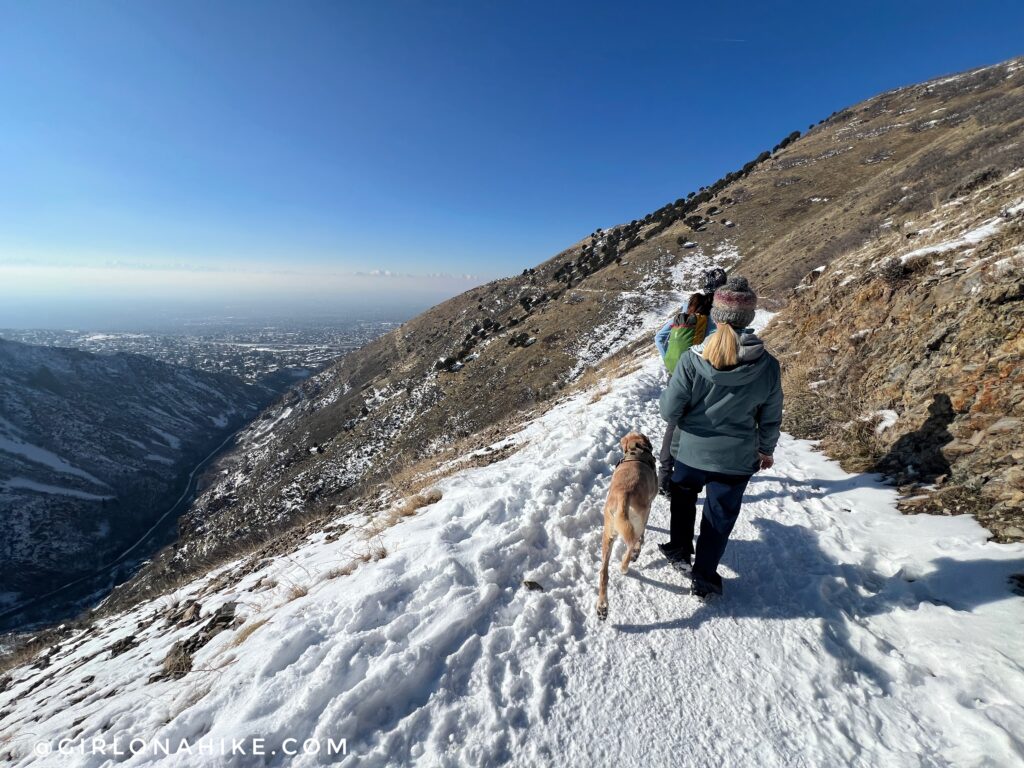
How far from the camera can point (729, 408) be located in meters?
3.28

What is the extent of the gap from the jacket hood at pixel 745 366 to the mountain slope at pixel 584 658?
2120 millimetres

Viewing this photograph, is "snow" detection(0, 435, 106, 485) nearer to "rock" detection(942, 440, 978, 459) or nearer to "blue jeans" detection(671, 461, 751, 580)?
"blue jeans" detection(671, 461, 751, 580)

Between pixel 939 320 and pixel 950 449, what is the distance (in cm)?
281

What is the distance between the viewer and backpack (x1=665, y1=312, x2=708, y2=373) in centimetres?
541

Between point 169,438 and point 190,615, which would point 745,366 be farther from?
point 169,438

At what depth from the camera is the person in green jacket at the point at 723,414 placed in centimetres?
316

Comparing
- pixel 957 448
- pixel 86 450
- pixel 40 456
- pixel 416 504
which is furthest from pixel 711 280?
pixel 86 450

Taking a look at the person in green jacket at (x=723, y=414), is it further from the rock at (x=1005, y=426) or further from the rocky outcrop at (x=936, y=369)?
the rock at (x=1005, y=426)

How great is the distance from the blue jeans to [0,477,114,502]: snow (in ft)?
358

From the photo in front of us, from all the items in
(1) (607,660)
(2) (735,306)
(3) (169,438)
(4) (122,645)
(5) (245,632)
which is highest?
(2) (735,306)

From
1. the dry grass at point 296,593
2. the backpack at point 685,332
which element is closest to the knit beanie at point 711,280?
the backpack at point 685,332

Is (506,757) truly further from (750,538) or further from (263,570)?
(263,570)

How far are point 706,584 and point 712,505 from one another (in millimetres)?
784

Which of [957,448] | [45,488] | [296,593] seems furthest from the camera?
[45,488]
